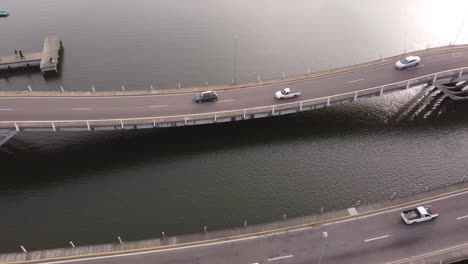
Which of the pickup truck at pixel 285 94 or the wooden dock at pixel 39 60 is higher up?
the wooden dock at pixel 39 60

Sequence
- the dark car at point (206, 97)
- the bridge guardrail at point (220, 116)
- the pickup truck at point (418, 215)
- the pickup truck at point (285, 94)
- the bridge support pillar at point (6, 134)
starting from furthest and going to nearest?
1. the pickup truck at point (285, 94)
2. the dark car at point (206, 97)
3. the bridge guardrail at point (220, 116)
4. the bridge support pillar at point (6, 134)
5. the pickup truck at point (418, 215)

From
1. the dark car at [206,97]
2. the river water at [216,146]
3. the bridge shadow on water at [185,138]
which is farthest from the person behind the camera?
the dark car at [206,97]

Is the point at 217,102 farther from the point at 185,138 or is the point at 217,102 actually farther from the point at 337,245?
the point at 337,245

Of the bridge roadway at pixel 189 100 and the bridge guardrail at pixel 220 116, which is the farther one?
the bridge roadway at pixel 189 100

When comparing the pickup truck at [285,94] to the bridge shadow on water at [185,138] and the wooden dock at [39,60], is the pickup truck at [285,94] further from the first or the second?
the wooden dock at [39,60]

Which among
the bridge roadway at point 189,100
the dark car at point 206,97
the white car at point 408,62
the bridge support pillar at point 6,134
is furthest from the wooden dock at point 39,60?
the white car at point 408,62


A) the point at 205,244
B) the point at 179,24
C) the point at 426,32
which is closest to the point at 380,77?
the point at 426,32

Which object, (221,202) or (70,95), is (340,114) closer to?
(221,202)

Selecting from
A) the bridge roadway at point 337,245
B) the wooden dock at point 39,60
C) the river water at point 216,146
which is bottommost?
the bridge roadway at point 337,245
